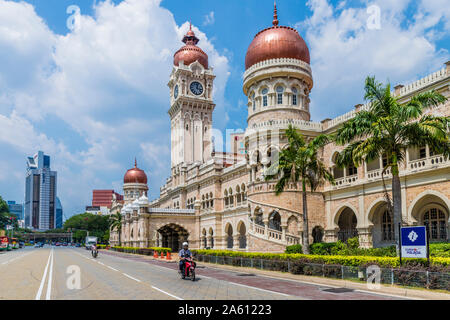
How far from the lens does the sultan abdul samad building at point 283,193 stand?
2588cm

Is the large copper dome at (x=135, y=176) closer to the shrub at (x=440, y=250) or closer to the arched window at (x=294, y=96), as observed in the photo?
the arched window at (x=294, y=96)

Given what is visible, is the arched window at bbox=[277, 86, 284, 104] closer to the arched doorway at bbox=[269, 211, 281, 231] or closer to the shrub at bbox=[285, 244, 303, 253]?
the arched doorway at bbox=[269, 211, 281, 231]

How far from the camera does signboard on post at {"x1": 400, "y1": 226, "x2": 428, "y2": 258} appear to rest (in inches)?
571

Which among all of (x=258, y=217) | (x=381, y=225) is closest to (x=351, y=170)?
(x=381, y=225)

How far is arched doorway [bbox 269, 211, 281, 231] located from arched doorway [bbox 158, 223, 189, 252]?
23101 mm

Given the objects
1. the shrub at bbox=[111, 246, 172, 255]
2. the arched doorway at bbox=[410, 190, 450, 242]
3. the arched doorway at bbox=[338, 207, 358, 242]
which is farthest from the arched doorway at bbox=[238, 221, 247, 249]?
the arched doorway at bbox=[410, 190, 450, 242]

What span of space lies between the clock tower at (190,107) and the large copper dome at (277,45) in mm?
29705

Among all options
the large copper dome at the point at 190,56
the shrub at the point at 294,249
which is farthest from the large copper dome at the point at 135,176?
the shrub at the point at 294,249

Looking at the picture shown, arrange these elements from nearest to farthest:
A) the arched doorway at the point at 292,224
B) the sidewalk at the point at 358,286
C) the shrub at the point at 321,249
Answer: the sidewalk at the point at 358,286, the shrub at the point at 321,249, the arched doorway at the point at 292,224

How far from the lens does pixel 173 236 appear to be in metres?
57.8

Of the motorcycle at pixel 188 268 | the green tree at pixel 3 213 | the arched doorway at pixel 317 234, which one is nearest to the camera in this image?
the motorcycle at pixel 188 268
